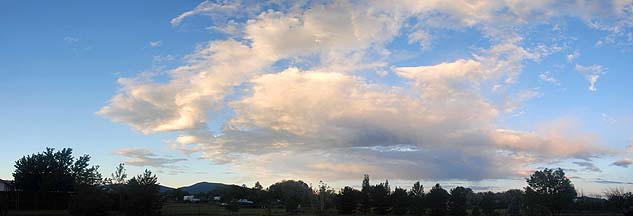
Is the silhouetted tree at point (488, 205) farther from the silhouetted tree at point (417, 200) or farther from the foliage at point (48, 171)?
the foliage at point (48, 171)

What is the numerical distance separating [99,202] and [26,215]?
20.4 feet

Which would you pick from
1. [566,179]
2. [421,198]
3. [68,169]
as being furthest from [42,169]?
[566,179]

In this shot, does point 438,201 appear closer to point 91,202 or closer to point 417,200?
point 417,200

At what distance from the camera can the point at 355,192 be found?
88.1m

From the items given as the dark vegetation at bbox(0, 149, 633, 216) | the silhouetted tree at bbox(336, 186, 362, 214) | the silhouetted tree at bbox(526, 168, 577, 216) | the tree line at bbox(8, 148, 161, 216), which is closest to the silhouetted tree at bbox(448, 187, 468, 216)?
the dark vegetation at bbox(0, 149, 633, 216)

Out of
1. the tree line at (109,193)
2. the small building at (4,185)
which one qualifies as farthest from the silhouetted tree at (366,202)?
the small building at (4,185)

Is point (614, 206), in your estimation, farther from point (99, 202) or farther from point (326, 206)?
point (99, 202)

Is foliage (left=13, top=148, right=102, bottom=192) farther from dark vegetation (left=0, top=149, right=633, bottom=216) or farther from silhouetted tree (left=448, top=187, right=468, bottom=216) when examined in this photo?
silhouetted tree (left=448, top=187, right=468, bottom=216)

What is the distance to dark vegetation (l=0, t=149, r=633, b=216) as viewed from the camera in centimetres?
5281

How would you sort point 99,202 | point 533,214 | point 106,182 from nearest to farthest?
point 99,202
point 106,182
point 533,214

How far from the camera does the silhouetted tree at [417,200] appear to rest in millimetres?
77119

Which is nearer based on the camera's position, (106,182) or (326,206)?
(106,182)

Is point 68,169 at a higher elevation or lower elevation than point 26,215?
higher

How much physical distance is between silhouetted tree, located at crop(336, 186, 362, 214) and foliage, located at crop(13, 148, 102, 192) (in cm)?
3800
